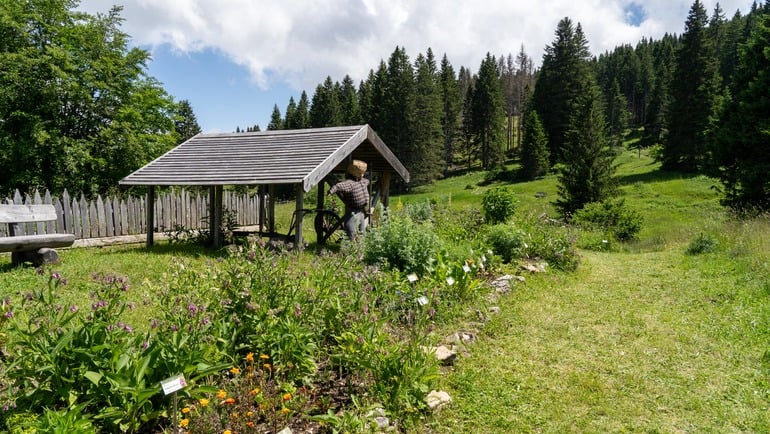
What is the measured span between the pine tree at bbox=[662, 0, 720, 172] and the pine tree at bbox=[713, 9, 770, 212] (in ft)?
49.1

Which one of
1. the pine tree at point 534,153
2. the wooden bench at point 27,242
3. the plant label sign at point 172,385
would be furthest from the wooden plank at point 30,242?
the pine tree at point 534,153

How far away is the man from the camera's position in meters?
8.62

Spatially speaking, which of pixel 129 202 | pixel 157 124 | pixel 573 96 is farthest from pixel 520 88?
pixel 129 202

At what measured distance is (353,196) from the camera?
8.65 m

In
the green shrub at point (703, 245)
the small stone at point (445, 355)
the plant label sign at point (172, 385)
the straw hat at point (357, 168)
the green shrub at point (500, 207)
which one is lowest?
the small stone at point (445, 355)

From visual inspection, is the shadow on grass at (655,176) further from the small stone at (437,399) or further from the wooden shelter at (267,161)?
the small stone at (437,399)

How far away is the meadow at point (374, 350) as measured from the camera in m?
2.75

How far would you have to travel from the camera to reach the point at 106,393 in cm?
264

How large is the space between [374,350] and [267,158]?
771 cm

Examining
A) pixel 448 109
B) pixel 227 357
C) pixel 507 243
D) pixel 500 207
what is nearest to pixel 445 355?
pixel 227 357

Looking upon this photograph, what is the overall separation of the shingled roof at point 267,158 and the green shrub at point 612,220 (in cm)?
810

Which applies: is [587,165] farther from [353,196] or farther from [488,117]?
[488,117]

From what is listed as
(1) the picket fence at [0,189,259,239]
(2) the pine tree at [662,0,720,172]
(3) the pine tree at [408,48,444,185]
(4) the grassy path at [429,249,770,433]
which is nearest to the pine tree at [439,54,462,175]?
(3) the pine tree at [408,48,444,185]

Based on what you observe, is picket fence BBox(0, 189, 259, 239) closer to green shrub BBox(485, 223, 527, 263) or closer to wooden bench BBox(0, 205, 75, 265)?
wooden bench BBox(0, 205, 75, 265)
